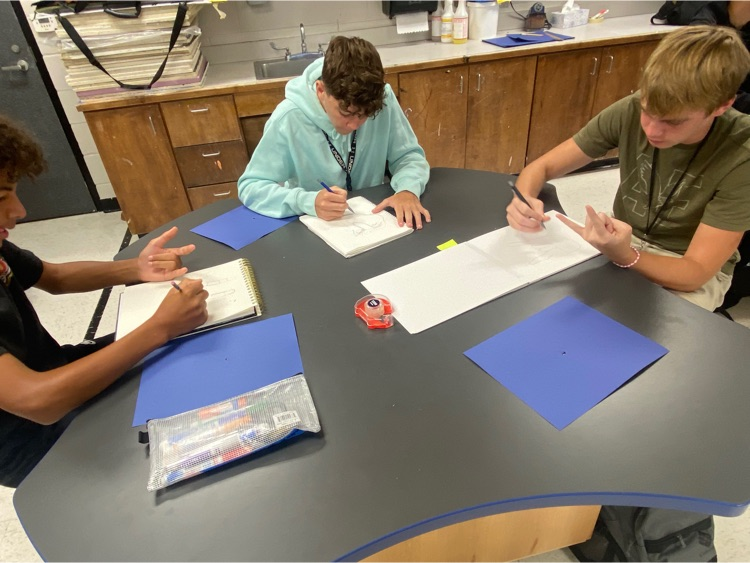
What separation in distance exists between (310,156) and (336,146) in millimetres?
92

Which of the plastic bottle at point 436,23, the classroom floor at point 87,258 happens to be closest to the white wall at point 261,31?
the plastic bottle at point 436,23

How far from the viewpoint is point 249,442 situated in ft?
2.46

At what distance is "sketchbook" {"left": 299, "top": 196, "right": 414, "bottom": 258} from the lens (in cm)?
124

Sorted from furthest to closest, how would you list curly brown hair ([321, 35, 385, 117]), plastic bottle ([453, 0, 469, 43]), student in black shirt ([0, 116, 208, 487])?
plastic bottle ([453, 0, 469, 43]) → curly brown hair ([321, 35, 385, 117]) → student in black shirt ([0, 116, 208, 487])

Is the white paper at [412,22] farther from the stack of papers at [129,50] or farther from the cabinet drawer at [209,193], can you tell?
the cabinet drawer at [209,193]

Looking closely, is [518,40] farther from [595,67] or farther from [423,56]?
[423,56]

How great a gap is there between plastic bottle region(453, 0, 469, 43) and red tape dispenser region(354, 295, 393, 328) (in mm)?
2554

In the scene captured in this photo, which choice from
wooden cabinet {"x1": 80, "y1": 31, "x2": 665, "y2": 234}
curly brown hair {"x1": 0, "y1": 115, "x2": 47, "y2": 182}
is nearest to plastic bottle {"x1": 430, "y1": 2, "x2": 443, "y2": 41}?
wooden cabinet {"x1": 80, "y1": 31, "x2": 665, "y2": 234}

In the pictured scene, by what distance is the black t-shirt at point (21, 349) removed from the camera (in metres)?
0.94

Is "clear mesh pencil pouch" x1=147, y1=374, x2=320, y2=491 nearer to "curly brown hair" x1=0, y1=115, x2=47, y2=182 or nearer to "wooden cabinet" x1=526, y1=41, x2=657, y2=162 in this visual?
"curly brown hair" x1=0, y1=115, x2=47, y2=182

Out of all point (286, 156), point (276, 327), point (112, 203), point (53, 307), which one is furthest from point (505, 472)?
point (112, 203)

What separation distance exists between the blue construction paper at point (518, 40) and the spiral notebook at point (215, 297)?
7.95 feet

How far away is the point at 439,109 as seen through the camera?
2859 mm

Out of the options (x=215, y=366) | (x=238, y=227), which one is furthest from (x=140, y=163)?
(x=215, y=366)
